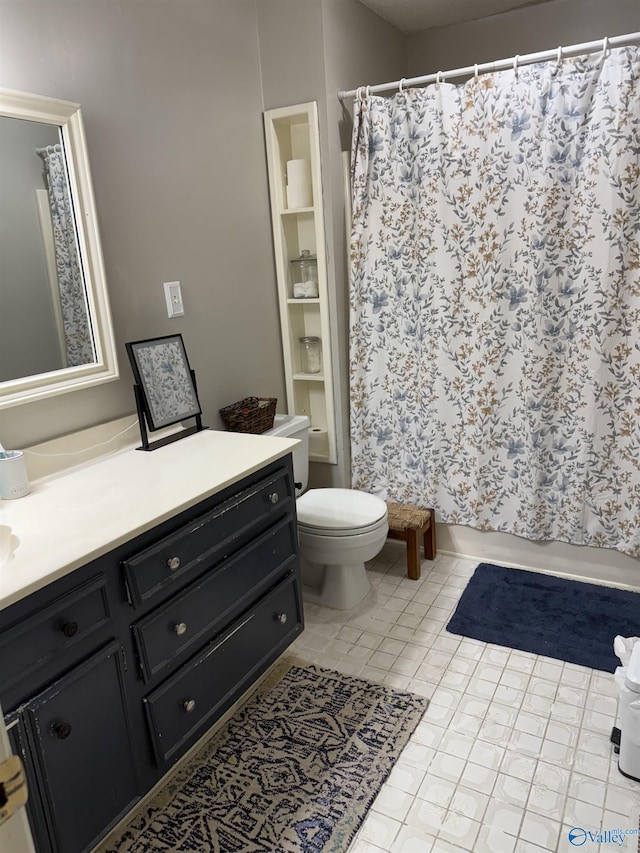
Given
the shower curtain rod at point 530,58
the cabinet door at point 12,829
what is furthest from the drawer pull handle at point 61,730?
the shower curtain rod at point 530,58

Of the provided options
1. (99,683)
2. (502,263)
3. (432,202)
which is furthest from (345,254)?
(99,683)

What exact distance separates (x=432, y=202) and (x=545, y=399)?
2.97ft

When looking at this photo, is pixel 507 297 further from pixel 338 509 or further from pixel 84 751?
pixel 84 751

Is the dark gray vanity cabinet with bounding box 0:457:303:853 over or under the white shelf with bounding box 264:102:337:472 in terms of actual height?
under

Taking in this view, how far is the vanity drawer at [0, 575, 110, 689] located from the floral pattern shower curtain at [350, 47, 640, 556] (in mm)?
1737

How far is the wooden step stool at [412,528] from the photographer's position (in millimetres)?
2658

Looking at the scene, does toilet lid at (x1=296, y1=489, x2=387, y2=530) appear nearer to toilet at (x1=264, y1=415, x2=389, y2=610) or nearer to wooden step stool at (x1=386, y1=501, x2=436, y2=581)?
toilet at (x1=264, y1=415, x2=389, y2=610)

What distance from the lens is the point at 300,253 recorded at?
2.84 meters

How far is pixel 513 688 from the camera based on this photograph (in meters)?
2.05

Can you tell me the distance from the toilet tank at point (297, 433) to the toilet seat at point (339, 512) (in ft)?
0.29

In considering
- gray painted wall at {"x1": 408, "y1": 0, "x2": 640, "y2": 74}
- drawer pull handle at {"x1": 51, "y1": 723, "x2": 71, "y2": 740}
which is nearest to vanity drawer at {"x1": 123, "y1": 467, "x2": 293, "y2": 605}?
drawer pull handle at {"x1": 51, "y1": 723, "x2": 71, "y2": 740}

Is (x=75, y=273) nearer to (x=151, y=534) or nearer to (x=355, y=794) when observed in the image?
(x=151, y=534)

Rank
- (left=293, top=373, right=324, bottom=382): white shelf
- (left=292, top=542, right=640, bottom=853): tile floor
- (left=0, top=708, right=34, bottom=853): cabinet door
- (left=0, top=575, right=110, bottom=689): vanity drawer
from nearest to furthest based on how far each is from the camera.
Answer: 1. (left=0, top=708, right=34, bottom=853): cabinet door
2. (left=0, top=575, right=110, bottom=689): vanity drawer
3. (left=292, top=542, right=640, bottom=853): tile floor
4. (left=293, top=373, right=324, bottom=382): white shelf

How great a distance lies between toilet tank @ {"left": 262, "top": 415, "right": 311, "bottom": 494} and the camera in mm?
2539
